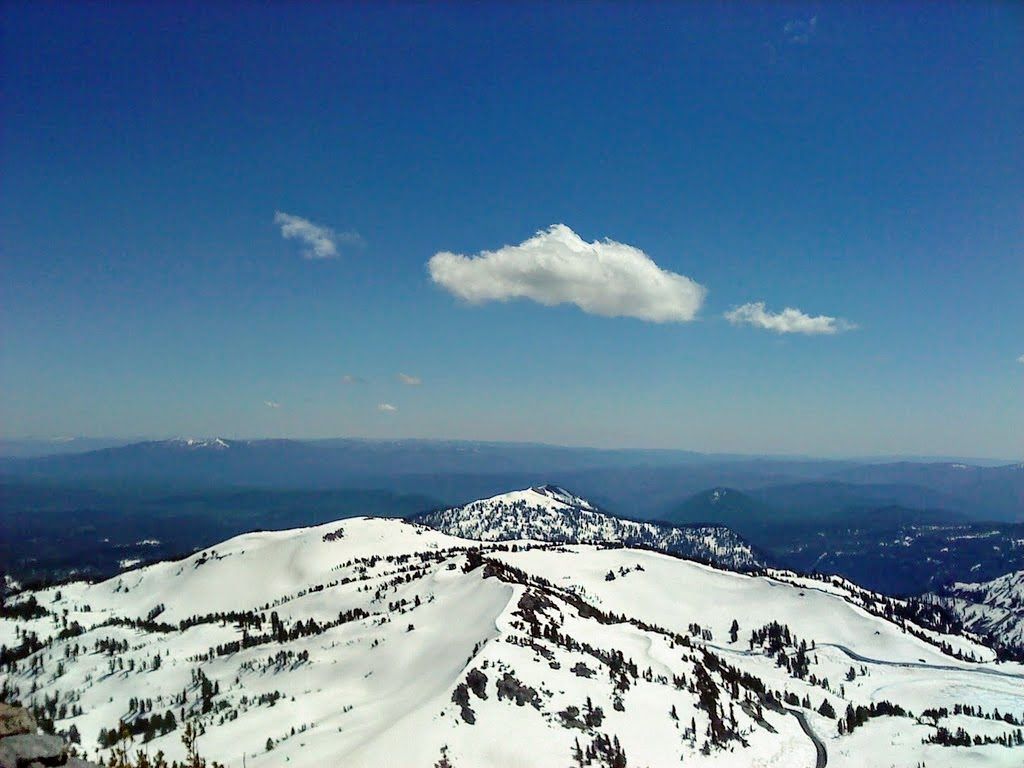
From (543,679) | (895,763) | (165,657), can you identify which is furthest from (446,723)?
(165,657)

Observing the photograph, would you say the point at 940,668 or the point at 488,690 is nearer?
the point at 488,690

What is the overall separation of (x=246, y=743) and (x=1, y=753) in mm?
64031

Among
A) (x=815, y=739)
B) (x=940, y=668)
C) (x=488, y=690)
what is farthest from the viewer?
(x=940, y=668)

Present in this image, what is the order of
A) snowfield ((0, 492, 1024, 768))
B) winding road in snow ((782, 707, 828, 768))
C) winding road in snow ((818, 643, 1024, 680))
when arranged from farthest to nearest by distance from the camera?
winding road in snow ((818, 643, 1024, 680))
winding road in snow ((782, 707, 828, 768))
snowfield ((0, 492, 1024, 768))

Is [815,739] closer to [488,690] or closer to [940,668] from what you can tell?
[488,690]

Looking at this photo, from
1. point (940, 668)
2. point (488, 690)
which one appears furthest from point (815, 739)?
point (940, 668)

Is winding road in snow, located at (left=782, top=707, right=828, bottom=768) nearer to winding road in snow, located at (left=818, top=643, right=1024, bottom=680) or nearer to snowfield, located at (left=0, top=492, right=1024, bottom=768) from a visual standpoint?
snowfield, located at (left=0, top=492, right=1024, bottom=768)

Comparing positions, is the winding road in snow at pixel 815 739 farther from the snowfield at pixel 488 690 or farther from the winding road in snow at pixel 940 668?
the winding road in snow at pixel 940 668

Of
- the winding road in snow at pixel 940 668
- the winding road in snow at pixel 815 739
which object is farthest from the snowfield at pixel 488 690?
the winding road in snow at pixel 940 668

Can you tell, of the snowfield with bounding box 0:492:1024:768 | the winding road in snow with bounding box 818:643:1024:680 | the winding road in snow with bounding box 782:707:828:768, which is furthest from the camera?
the winding road in snow with bounding box 818:643:1024:680

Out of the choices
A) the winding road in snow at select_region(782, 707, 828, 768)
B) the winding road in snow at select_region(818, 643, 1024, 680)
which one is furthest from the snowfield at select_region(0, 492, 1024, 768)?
the winding road in snow at select_region(818, 643, 1024, 680)

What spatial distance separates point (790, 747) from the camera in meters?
93.8

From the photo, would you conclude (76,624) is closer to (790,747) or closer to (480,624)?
(480,624)

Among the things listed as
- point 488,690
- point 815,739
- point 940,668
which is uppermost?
point 488,690
